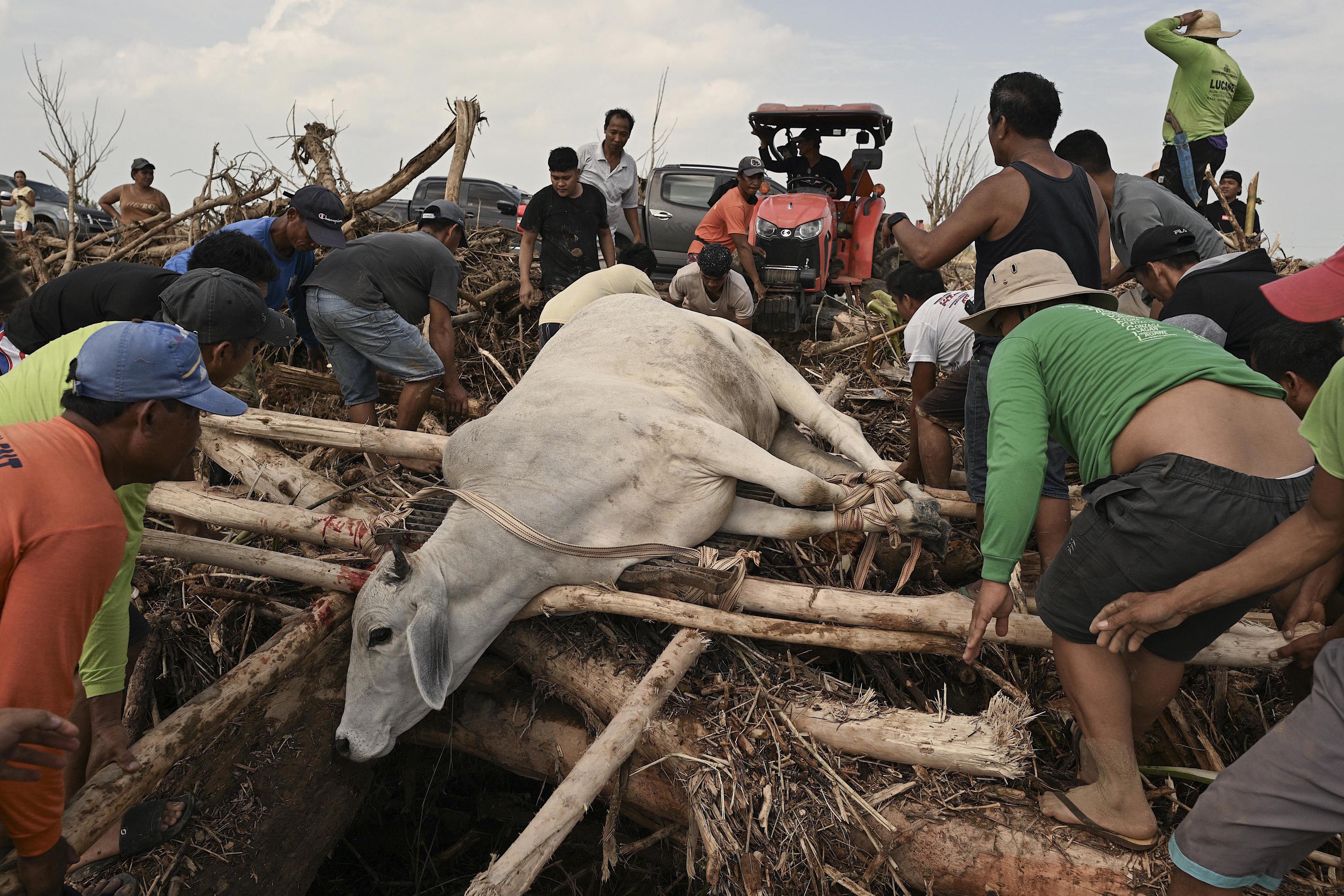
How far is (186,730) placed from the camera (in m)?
3.02

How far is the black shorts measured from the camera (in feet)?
15.0

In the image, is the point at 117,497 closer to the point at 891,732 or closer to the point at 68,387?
the point at 68,387

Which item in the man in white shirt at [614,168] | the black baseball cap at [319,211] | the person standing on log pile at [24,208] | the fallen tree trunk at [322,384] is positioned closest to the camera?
the black baseball cap at [319,211]

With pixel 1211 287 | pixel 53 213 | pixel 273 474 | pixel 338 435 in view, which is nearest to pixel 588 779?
pixel 338 435

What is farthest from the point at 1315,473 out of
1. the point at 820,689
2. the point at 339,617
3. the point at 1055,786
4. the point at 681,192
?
the point at 681,192

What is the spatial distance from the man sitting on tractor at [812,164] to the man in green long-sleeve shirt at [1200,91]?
10.9 feet

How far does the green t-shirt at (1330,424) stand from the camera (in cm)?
201

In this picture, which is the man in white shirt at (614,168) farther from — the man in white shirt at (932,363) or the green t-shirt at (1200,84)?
the green t-shirt at (1200,84)

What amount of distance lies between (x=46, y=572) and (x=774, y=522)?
108 inches

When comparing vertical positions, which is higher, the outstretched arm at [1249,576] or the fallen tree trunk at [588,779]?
the outstretched arm at [1249,576]

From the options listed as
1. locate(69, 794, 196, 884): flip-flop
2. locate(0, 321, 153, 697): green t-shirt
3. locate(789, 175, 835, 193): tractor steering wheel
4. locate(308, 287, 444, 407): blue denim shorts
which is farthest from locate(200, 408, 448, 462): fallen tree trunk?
locate(789, 175, 835, 193): tractor steering wheel

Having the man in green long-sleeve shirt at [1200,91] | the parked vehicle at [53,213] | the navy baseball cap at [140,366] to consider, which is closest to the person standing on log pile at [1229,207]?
the man in green long-sleeve shirt at [1200,91]

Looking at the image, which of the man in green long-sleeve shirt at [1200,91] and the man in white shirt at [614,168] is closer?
the man in green long-sleeve shirt at [1200,91]

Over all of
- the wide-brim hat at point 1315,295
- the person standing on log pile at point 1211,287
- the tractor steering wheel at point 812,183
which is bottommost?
the tractor steering wheel at point 812,183
